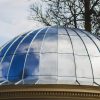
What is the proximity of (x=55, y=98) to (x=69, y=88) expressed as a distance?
0.44 m

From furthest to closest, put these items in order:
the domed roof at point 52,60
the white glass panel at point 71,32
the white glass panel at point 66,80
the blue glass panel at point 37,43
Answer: the white glass panel at point 71,32
the blue glass panel at point 37,43
the domed roof at point 52,60
the white glass panel at point 66,80

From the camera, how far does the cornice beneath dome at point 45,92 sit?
11.8 metres

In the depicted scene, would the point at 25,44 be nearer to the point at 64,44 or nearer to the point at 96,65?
the point at 64,44

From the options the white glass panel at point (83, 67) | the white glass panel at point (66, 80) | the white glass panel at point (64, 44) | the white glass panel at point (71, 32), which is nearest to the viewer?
the white glass panel at point (66, 80)

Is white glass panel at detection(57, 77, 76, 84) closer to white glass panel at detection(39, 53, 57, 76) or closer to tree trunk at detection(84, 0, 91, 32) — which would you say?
white glass panel at detection(39, 53, 57, 76)

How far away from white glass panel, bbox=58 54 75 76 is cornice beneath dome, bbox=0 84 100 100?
711mm

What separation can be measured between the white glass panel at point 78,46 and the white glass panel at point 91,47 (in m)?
0.15

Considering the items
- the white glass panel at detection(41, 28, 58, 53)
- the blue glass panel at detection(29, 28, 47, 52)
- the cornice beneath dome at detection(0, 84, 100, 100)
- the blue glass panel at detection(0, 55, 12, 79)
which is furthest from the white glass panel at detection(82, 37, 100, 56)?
the blue glass panel at detection(0, 55, 12, 79)

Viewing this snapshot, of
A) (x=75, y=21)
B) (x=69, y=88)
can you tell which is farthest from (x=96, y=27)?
(x=69, y=88)

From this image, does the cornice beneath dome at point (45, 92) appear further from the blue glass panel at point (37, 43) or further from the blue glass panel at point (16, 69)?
the blue glass panel at point (37, 43)

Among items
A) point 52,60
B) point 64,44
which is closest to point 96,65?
point 64,44

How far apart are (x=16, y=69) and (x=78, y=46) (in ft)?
6.22

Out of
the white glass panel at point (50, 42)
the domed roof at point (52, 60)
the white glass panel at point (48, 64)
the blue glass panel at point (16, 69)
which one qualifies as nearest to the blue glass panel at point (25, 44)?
the domed roof at point (52, 60)

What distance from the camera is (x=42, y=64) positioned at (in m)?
12.7
